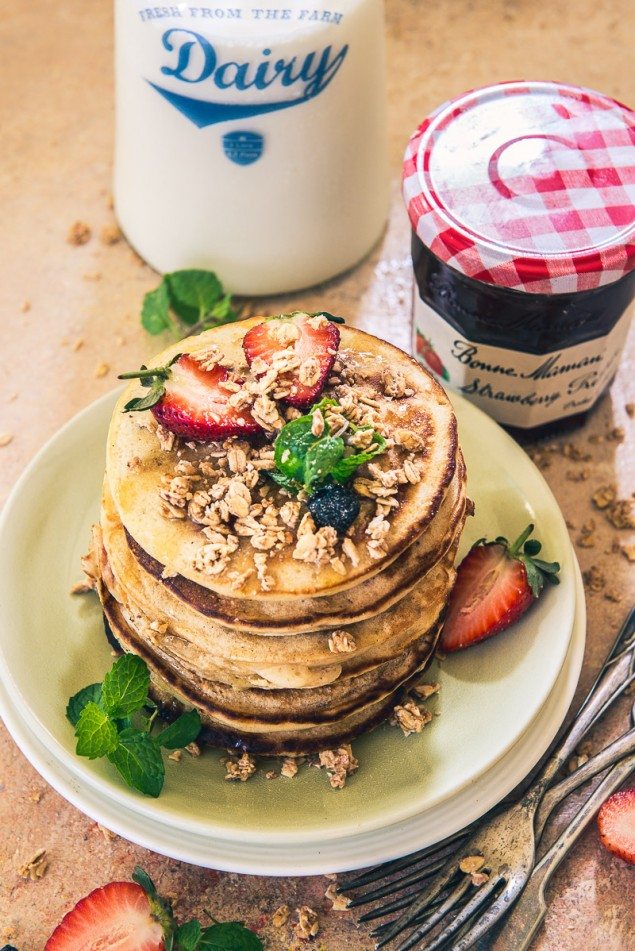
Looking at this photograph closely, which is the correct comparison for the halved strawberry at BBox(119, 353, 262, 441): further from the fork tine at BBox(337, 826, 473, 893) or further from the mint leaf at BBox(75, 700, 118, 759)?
the fork tine at BBox(337, 826, 473, 893)

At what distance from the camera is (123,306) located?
90.1 inches

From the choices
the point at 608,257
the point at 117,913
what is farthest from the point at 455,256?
the point at 117,913

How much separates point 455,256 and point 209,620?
2.32ft

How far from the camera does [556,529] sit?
1725 millimetres

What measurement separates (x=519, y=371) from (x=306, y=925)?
975mm

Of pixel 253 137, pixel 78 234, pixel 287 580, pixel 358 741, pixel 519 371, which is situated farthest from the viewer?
pixel 78 234

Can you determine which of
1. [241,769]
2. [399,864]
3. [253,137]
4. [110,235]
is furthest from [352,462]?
[110,235]

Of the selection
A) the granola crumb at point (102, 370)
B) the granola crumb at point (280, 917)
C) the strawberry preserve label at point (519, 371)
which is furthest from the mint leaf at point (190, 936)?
the granola crumb at point (102, 370)

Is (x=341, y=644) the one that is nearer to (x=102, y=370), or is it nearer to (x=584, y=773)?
(x=584, y=773)

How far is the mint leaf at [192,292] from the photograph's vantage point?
217 centimetres

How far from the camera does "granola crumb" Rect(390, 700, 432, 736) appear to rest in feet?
5.07

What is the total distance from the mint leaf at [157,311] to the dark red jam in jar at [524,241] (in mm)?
543

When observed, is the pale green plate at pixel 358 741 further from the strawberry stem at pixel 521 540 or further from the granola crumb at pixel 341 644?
the granola crumb at pixel 341 644

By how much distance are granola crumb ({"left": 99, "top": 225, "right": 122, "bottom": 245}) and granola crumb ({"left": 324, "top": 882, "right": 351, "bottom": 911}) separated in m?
1.50
